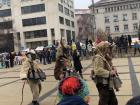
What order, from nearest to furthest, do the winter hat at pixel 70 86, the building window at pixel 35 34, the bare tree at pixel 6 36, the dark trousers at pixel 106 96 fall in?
the winter hat at pixel 70 86
the dark trousers at pixel 106 96
the bare tree at pixel 6 36
the building window at pixel 35 34

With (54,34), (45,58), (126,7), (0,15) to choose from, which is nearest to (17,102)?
(45,58)

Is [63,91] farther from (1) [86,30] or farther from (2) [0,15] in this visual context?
(1) [86,30]

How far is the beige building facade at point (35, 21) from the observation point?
96.5m

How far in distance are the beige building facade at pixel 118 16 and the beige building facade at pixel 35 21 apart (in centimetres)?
2972

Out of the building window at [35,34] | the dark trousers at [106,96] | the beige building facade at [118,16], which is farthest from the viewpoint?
the beige building facade at [118,16]

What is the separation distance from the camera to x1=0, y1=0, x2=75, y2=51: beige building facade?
96.5m

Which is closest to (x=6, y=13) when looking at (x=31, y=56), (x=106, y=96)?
(x=31, y=56)

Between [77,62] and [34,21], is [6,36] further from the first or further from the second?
[77,62]

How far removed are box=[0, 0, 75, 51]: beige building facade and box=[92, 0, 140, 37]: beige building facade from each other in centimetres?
2972

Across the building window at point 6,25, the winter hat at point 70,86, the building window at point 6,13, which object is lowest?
the winter hat at point 70,86

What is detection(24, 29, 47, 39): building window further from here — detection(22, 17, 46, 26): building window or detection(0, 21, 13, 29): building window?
detection(0, 21, 13, 29): building window

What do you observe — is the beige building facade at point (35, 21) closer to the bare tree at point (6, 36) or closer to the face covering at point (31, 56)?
the bare tree at point (6, 36)

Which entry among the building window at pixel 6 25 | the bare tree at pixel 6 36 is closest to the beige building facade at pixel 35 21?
the building window at pixel 6 25

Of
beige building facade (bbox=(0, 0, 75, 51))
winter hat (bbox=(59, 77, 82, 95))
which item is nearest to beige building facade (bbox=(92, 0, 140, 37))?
beige building facade (bbox=(0, 0, 75, 51))
